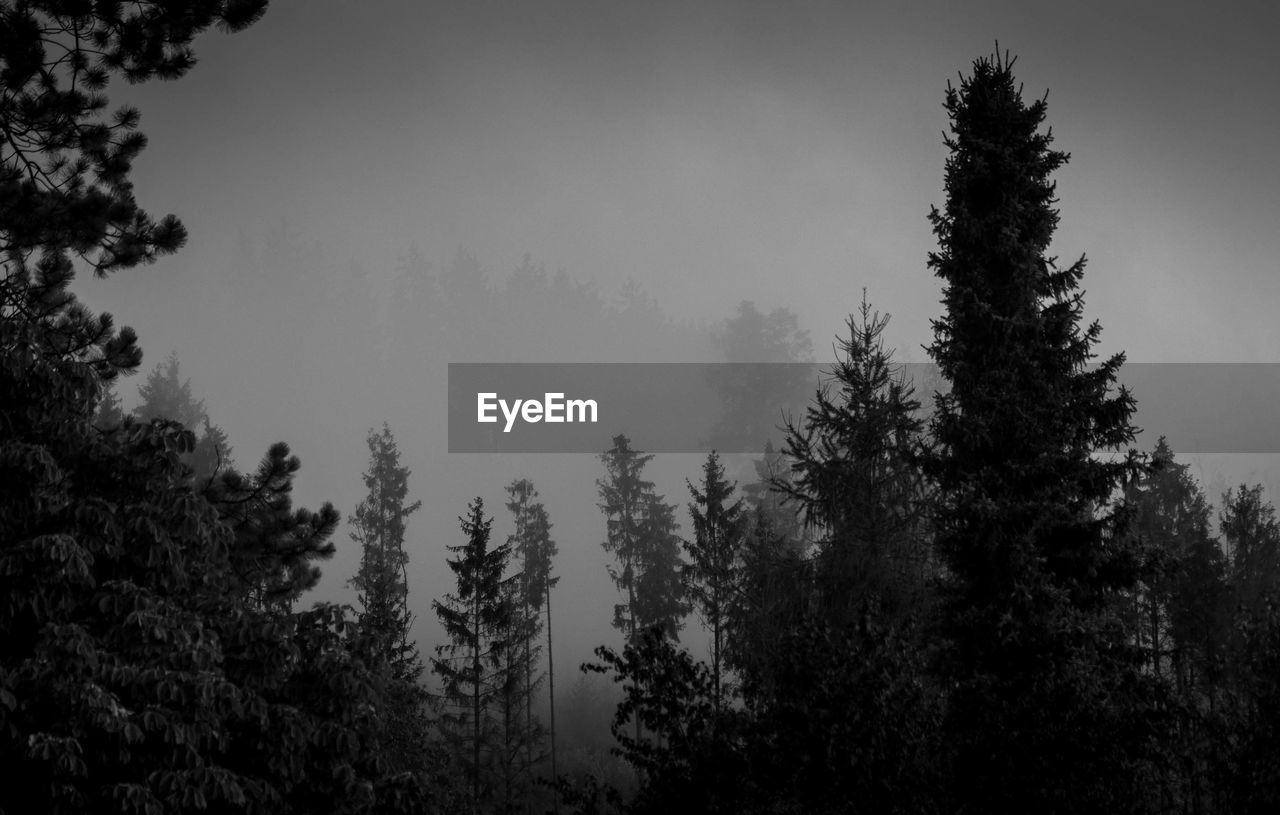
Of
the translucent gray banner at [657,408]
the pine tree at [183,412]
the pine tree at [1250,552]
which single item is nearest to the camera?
the pine tree at [1250,552]

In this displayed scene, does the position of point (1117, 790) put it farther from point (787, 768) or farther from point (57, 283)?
point (57, 283)

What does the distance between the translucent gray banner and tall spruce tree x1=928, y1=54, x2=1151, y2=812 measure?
3011 inches

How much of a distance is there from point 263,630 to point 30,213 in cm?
589

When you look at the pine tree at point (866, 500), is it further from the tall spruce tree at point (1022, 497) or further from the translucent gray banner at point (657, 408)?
the translucent gray banner at point (657, 408)

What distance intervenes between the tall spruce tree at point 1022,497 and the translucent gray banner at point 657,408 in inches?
3011

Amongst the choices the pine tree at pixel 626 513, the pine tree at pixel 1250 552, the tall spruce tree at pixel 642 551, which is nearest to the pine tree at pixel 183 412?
the pine tree at pixel 626 513

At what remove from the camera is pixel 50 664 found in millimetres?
8141

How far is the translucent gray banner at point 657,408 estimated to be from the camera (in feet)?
352

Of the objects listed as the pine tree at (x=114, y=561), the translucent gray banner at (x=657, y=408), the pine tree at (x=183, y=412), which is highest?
the translucent gray banner at (x=657, y=408)

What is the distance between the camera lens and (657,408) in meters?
112

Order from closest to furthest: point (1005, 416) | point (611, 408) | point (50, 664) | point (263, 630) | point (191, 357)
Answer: point (50, 664) → point (263, 630) → point (1005, 416) → point (611, 408) → point (191, 357)

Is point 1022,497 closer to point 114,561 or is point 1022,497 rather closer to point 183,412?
point 114,561

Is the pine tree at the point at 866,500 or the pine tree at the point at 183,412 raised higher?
the pine tree at the point at 183,412

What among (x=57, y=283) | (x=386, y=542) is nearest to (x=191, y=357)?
(x=386, y=542)
